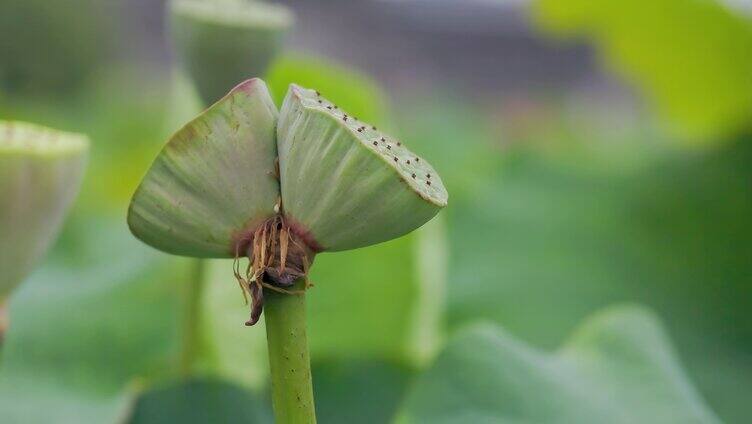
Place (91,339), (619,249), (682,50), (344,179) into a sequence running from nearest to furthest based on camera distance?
(344,179) → (91,339) → (619,249) → (682,50)

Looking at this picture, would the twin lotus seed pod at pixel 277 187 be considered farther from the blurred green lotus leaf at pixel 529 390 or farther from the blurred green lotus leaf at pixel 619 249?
the blurred green lotus leaf at pixel 619 249

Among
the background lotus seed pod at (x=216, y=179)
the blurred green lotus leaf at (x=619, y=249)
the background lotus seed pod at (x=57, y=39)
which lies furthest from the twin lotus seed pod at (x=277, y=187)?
the background lotus seed pod at (x=57, y=39)

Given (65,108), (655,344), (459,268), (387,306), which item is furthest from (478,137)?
(655,344)

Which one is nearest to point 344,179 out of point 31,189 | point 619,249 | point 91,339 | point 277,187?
point 277,187

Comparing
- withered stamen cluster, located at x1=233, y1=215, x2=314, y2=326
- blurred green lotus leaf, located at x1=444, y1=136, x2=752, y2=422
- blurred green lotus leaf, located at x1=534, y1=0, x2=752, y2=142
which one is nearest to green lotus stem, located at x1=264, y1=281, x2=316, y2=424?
withered stamen cluster, located at x1=233, y1=215, x2=314, y2=326

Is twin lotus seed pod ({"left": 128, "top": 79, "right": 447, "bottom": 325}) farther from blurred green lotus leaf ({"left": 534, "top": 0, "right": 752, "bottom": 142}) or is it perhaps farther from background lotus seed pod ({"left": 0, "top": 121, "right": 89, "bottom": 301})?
blurred green lotus leaf ({"left": 534, "top": 0, "right": 752, "bottom": 142})

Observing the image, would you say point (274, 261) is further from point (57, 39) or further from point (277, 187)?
point (57, 39)
